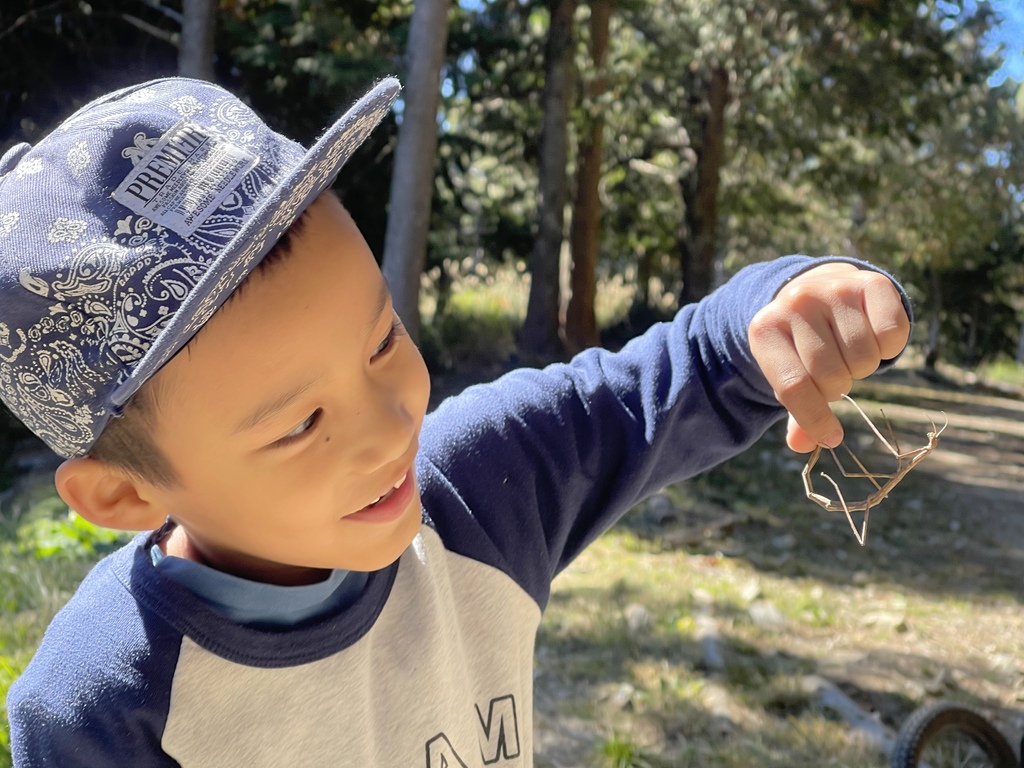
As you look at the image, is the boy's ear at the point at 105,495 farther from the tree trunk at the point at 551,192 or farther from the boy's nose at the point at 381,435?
the tree trunk at the point at 551,192

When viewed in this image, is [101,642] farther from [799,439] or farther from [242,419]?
[799,439]

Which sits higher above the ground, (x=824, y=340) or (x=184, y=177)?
(x=184, y=177)

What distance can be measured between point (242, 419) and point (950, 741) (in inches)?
101

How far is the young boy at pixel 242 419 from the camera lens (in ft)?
3.15

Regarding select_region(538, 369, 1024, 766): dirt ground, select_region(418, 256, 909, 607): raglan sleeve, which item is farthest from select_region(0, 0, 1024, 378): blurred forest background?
select_region(418, 256, 909, 607): raglan sleeve

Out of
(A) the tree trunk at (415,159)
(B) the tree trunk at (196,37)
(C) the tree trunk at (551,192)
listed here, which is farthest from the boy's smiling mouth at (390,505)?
(C) the tree trunk at (551,192)

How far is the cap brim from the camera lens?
922 mm

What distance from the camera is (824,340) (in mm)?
1179

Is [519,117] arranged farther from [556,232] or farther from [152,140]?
[152,140]

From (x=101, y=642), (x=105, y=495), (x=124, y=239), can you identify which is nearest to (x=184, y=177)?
(x=124, y=239)

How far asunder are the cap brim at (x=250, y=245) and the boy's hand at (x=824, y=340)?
0.59 meters

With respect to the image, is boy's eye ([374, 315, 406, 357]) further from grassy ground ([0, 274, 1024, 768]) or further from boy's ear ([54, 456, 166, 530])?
grassy ground ([0, 274, 1024, 768])

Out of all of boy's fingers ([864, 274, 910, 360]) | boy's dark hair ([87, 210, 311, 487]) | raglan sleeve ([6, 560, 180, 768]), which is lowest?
raglan sleeve ([6, 560, 180, 768])

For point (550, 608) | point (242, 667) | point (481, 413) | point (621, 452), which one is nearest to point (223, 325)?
point (242, 667)
